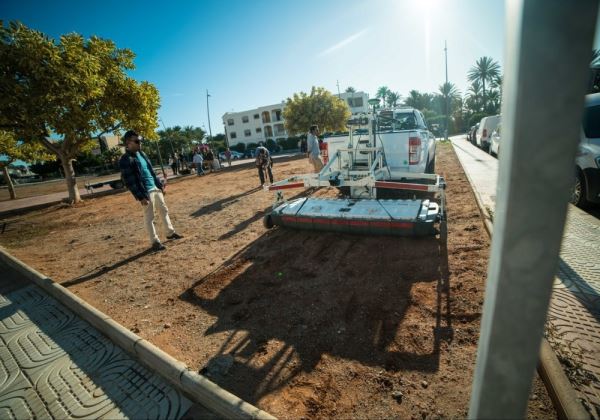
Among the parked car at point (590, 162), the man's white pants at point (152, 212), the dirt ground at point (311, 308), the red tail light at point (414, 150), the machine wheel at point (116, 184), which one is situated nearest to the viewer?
the dirt ground at point (311, 308)

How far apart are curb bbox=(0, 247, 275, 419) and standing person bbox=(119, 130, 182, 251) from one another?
1.91m

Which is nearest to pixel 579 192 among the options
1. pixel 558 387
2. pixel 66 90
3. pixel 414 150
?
pixel 414 150

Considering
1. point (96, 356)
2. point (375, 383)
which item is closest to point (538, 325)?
point (375, 383)

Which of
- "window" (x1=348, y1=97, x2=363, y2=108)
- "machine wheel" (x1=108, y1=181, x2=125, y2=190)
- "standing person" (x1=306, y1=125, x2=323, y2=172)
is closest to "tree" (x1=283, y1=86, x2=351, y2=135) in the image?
"machine wheel" (x1=108, y1=181, x2=125, y2=190)

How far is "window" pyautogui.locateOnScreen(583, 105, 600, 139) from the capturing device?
5043 millimetres

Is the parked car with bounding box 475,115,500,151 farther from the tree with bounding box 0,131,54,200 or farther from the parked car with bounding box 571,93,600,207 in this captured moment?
the tree with bounding box 0,131,54,200

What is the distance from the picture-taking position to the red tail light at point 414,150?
5.93 metres

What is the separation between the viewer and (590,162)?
4926mm

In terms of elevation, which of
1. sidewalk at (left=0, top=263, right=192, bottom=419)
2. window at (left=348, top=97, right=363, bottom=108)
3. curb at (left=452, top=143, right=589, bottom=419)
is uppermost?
window at (left=348, top=97, right=363, bottom=108)

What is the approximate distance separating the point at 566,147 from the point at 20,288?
22.0ft

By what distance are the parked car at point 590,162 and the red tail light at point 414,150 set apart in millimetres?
2582

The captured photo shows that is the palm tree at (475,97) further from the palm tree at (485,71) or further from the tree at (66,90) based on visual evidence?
the tree at (66,90)

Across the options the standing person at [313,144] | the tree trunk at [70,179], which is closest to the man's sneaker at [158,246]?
the standing person at [313,144]

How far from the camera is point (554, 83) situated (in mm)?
701
